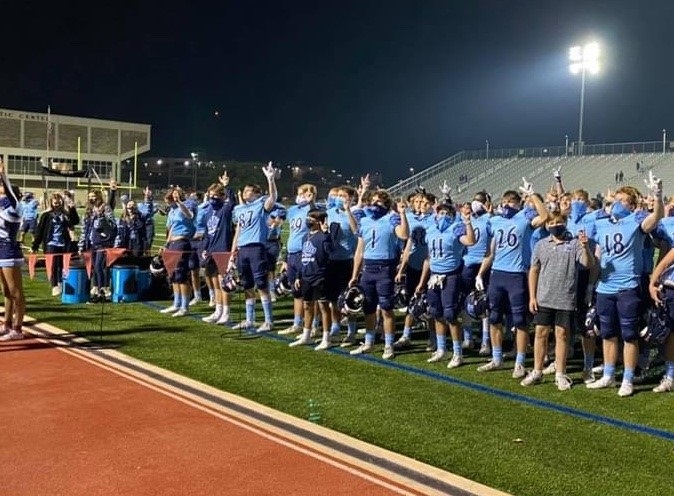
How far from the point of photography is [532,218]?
319 inches

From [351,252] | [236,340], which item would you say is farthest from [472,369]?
[236,340]

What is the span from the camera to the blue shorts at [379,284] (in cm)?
848

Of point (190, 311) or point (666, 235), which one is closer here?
point (666, 235)

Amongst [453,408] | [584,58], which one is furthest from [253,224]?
[584,58]

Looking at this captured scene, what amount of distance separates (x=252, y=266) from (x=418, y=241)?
2251 mm

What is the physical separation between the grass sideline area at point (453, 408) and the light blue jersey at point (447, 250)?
1.11m

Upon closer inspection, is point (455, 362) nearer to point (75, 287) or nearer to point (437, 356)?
point (437, 356)

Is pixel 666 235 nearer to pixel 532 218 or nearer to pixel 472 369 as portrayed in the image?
pixel 532 218

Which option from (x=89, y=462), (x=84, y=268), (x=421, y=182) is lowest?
(x=89, y=462)

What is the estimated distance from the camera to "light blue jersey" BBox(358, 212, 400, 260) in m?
8.52

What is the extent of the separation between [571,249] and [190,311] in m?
6.54

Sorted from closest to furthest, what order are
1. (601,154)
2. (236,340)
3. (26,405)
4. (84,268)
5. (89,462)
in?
(89,462) < (26,405) < (236,340) < (84,268) < (601,154)

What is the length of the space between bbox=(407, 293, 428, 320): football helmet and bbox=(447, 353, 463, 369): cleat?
67 cm

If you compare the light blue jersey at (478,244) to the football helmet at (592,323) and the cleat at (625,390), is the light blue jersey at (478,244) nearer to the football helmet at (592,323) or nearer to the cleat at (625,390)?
the football helmet at (592,323)
